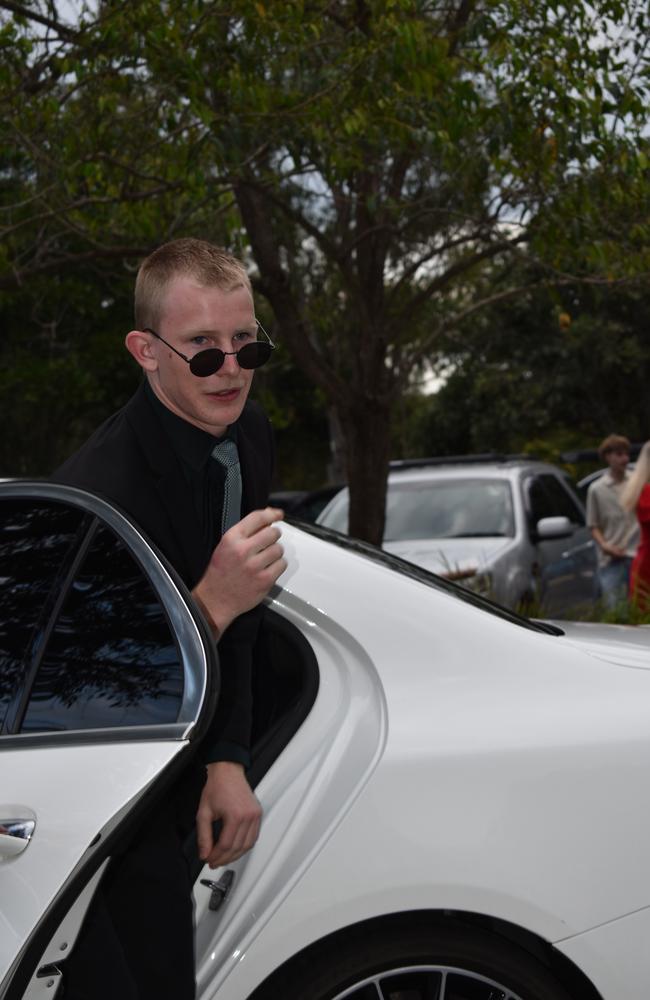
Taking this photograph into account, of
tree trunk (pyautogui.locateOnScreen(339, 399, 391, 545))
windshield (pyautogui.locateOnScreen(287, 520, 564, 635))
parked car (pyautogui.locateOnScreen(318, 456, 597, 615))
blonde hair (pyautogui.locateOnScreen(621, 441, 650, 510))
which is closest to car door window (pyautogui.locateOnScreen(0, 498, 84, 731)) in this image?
windshield (pyautogui.locateOnScreen(287, 520, 564, 635))

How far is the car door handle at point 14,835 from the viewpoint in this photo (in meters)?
2.05

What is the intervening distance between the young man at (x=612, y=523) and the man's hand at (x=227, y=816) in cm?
694

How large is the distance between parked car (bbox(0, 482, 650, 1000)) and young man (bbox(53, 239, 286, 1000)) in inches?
3.5

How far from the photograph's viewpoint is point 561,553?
9.13m

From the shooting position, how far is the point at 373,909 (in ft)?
7.39

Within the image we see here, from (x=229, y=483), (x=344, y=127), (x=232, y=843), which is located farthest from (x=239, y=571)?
(x=344, y=127)

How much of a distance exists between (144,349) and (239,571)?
49 centimetres

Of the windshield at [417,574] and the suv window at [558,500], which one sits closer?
the windshield at [417,574]

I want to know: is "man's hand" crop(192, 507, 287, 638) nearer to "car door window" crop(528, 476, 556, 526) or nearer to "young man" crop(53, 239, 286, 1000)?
"young man" crop(53, 239, 286, 1000)

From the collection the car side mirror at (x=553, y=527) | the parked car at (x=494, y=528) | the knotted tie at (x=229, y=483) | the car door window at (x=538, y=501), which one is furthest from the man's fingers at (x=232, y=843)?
the car door window at (x=538, y=501)

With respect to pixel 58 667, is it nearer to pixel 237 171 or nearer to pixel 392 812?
pixel 392 812

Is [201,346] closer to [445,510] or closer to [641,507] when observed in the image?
[641,507]

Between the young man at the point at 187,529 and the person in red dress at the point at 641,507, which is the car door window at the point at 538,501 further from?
the young man at the point at 187,529

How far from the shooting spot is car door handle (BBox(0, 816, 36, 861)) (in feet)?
6.72
